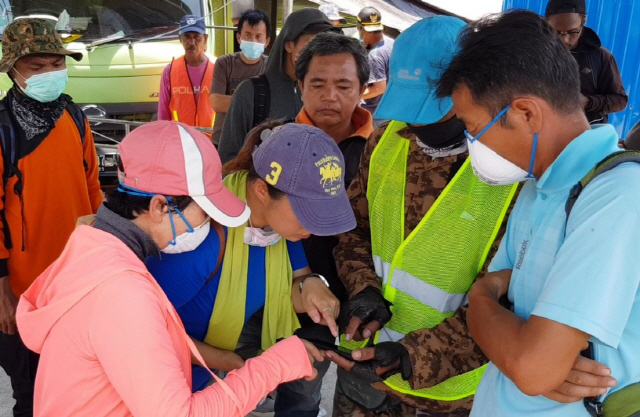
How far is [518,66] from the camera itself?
1.24 m

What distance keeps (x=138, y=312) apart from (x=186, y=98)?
390cm

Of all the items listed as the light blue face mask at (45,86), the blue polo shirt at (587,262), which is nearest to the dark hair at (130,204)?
the blue polo shirt at (587,262)

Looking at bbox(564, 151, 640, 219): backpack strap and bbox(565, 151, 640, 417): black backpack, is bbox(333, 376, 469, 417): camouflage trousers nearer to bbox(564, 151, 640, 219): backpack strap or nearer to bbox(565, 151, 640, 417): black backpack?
bbox(565, 151, 640, 417): black backpack

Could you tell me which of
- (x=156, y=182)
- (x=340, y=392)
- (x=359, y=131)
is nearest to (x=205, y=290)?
(x=156, y=182)

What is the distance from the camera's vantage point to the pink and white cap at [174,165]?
1.48 meters

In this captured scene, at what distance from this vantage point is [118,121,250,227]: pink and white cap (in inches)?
58.4

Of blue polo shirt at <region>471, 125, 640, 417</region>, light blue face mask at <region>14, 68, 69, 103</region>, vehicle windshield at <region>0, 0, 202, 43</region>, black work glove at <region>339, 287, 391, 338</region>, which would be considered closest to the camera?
blue polo shirt at <region>471, 125, 640, 417</region>

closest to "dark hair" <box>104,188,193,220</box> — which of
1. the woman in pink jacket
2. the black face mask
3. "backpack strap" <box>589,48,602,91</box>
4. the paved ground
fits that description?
the woman in pink jacket

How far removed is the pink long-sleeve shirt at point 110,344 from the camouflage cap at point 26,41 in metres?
1.62

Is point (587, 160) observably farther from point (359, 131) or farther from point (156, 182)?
point (359, 131)

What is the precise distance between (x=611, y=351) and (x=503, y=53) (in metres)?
0.63

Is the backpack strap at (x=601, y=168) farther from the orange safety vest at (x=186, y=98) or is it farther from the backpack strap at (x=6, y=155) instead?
the orange safety vest at (x=186, y=98)

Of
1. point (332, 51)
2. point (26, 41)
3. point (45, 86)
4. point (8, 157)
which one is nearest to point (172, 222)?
point (332, 51)

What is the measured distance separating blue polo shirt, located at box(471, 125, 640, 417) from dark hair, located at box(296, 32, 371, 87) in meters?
1.39
